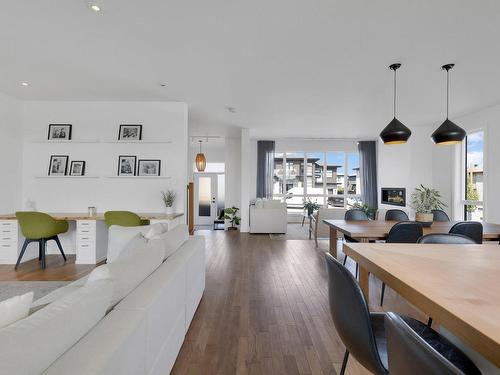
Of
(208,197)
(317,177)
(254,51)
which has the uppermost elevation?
(254,51)

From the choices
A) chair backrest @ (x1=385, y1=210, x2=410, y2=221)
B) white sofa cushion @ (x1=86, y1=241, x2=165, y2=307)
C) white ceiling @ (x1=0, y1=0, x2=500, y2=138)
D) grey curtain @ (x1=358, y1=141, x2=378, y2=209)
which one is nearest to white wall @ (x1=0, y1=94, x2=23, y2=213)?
white ceiling @ (x1=0, y1=0, x2=500, y2=138)

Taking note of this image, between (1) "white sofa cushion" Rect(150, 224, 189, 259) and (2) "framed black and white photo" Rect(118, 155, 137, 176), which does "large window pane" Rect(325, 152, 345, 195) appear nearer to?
(2) "framed black and white photo" Rect(118, 155, 137, 176)

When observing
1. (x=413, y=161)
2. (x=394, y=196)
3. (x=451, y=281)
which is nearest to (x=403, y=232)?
(x=451, y=281)

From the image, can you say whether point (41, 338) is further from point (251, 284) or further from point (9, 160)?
point (9, 160)

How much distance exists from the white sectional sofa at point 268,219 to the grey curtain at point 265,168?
1.85 m

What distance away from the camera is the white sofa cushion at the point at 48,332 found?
0.64 m

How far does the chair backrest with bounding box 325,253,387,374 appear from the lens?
0.94m

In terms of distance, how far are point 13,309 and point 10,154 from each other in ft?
15.3

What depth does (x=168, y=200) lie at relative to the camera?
13.8 feet

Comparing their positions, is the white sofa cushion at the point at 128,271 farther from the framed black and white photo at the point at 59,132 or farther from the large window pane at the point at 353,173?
the large window pane at the point at 353,173

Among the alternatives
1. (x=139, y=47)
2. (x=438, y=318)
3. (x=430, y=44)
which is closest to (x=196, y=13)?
(x=139, y=47)

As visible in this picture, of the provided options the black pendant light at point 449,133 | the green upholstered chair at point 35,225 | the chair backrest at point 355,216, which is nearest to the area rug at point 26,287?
the green upholstered chair at point 35,225

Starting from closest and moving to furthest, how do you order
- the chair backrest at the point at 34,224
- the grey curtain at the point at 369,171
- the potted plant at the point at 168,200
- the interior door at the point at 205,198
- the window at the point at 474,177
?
the chair backrest at the point at 34,224 < the potted plant at the point at 168,200 < the window at the point at 474,177 < the grey curtain at the point at 369,171 < the interior door at the point at 205,198

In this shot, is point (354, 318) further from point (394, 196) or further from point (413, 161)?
point (394, 196)
